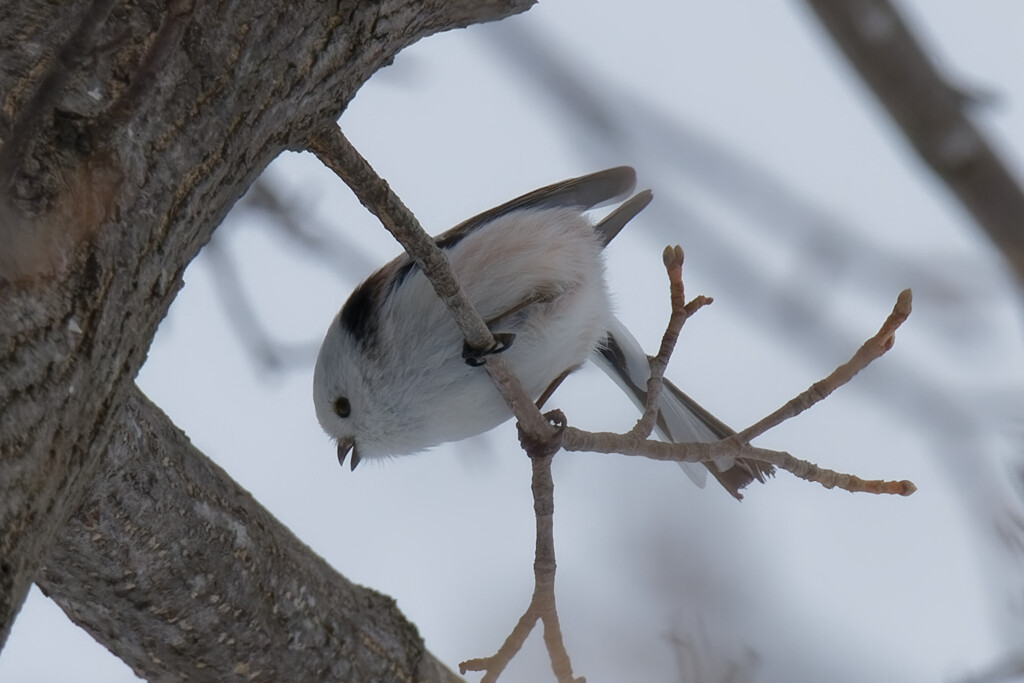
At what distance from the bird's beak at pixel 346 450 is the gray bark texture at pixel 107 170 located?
188cm

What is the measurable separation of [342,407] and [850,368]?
1665 millimetres

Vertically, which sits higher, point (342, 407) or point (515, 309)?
point (515, 309)

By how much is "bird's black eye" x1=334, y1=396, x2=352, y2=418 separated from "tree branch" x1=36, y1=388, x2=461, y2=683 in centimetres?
94

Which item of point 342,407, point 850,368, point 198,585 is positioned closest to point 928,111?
point 850,368

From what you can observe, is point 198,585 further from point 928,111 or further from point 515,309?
point 928,111

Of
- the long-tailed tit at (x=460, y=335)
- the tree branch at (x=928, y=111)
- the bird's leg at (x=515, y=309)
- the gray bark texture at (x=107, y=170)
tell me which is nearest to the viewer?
the gray bark texture at (x=107, y=170)

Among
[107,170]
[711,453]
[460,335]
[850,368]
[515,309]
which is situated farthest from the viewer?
[515,309]

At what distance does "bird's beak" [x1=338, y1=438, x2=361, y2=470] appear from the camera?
3459 mm

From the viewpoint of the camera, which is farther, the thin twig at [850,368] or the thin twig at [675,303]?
the thin twig at [675,303]

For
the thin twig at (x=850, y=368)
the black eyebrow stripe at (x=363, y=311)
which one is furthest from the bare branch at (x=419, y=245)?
the black eyebrow stripe at (x=363, y=311)

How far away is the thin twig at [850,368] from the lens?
7.52 feet

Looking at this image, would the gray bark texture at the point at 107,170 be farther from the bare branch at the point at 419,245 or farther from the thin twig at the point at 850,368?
the thin twig at the point at 850,368

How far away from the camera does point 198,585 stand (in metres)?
2.12

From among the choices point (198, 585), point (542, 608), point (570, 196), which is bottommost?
point (198, 585)
